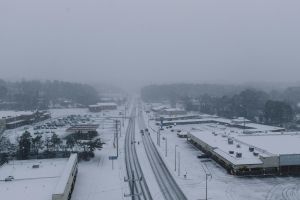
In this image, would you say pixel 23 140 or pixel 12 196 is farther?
pixel 23 140

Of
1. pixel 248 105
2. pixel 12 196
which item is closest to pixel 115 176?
pixel 12 196

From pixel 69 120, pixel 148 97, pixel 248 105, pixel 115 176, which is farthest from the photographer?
pixel 148 97

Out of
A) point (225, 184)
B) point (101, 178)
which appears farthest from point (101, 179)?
point (225, 184)

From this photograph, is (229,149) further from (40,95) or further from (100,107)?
(40,95)

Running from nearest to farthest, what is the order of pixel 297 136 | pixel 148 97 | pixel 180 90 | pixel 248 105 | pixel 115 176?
pixel 115 176 → pixel 297 136 → pixel 248 105 → pixel 148 97 → pixel 180 90

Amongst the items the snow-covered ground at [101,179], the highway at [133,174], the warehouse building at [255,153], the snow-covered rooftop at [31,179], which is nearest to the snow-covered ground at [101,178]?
the snow-covered ground at [101,179]

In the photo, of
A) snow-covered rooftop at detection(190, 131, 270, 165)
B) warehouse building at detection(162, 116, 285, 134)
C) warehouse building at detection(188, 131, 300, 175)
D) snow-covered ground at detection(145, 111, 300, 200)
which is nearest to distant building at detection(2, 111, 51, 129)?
warehouse building at detection(162, 116, 285, 134)

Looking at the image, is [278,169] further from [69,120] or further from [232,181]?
[69,120]
